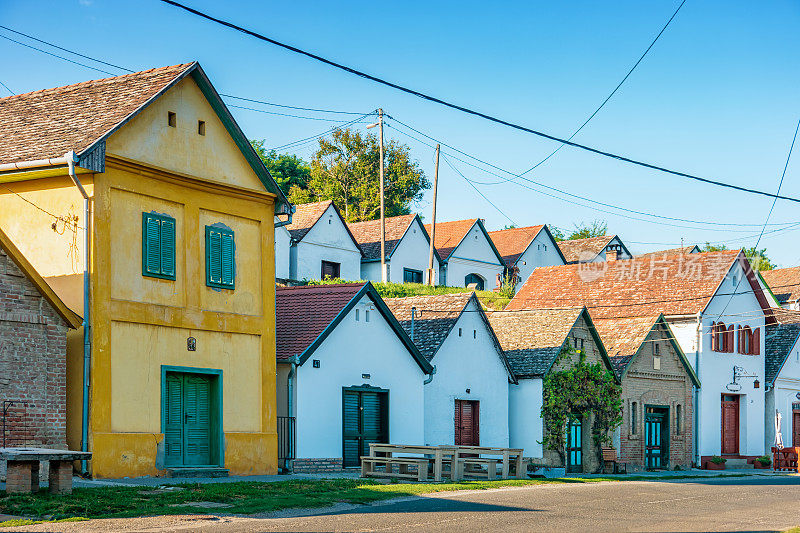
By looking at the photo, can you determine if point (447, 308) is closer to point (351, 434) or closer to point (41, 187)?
point (351, 434)

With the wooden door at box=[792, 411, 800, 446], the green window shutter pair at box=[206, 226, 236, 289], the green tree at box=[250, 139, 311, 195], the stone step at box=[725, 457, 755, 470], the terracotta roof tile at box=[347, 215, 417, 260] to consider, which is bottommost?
the stone step at box=[725, 457, 755, 470]

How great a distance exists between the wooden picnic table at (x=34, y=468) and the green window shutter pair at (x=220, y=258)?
7532 millimetres

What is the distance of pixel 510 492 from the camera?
846 inches

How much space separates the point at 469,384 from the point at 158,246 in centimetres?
1296

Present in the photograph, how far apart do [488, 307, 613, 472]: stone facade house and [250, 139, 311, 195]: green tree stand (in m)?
50.8

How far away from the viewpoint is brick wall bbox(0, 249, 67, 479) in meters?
19.0

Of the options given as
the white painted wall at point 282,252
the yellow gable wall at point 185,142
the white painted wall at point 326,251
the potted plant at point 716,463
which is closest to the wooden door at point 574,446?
the potted plant at point 716,463

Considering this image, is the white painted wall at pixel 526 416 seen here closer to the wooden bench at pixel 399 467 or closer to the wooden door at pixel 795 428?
the wooden bench at pixel 399 467

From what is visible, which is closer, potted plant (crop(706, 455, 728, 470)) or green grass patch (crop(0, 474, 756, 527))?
green grass patch (crop(0, 474, 756, 527))

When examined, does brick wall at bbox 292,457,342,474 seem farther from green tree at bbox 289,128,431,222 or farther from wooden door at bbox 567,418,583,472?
green tree at bbox 289,128,431,222

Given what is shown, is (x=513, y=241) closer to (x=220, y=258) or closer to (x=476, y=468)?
(x=476, y=468)

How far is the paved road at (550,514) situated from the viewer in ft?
45.8

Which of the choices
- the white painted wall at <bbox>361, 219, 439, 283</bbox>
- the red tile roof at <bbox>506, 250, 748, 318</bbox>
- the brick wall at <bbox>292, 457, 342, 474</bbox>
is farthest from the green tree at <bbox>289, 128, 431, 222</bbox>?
the brick wall at <bbox>292, 457, 342, 474</bbox>

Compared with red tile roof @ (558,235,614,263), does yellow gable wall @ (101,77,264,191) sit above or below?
below
